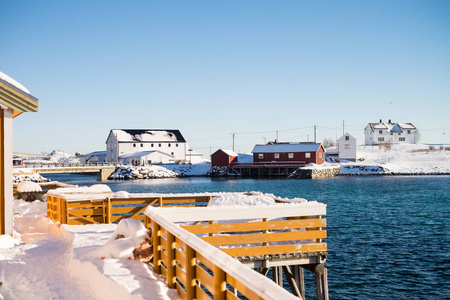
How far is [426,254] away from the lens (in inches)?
865

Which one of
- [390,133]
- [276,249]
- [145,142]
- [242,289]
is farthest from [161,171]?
[242,289]

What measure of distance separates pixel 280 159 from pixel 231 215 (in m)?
92.2

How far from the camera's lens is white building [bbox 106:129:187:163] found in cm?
11738

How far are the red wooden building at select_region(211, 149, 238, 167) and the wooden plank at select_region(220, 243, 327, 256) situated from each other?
319 ft

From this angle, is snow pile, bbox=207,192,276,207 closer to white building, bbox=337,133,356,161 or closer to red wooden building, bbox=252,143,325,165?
red wooden building, bbox=252,143,325,165

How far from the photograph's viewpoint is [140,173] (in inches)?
4028

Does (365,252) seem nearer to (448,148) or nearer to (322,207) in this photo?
→ (322,207)

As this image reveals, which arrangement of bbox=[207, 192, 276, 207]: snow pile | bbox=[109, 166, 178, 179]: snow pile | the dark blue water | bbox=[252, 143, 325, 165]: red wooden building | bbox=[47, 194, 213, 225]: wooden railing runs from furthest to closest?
1. bbox=[109, 166, 178, 179]: snow pile
2. bbox=[252, 143, 325, 165]: red wooden building
3. the dark blue water
4. bbox=[47, 194, 213, 225]: wooden railing
5. bbox=[207, 192, 276, 207]: snow pile

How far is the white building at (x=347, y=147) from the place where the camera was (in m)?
114

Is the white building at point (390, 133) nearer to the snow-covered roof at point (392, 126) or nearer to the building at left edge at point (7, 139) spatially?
the snow-covered roof at point (392, 126)

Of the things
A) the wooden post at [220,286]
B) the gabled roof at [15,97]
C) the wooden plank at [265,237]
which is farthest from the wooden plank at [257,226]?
the gabled roof at [15,97]

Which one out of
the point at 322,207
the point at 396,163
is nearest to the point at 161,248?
the point at 322,207

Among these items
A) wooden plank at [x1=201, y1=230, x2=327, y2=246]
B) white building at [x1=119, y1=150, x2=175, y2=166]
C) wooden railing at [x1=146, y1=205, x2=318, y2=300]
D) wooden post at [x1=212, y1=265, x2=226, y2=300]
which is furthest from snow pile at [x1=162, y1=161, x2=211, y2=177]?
wooden post at [x1=212, y1=265, x2=226, y2=300]

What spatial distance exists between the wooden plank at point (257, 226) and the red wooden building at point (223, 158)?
97434 millimetres
